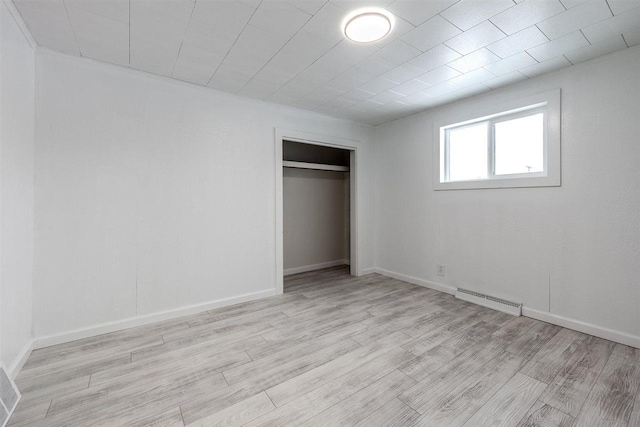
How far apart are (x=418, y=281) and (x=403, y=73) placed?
8.82 feet

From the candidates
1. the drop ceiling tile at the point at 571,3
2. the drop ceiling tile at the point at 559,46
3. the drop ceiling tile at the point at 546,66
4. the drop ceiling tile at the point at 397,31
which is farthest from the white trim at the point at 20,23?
the drop ceiling tile at the point at 546,66

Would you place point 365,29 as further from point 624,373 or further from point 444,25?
point 624,373

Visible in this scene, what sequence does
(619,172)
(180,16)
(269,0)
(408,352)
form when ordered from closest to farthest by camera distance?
(269,0) → (180,16) → (408,352) → (619,172)

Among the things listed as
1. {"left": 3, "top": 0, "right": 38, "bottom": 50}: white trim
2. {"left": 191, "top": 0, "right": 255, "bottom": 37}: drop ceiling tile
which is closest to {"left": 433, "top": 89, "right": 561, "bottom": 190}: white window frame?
{"left": 191, "top": 0, "right": 255, "bottom": 37}: drop ceiling tile

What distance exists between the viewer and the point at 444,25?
1917mm

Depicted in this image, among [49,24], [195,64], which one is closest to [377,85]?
[195,64]

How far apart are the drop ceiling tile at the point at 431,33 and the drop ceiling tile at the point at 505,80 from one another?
1.07m

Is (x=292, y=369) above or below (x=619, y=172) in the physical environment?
below

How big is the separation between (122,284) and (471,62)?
12.4 feet

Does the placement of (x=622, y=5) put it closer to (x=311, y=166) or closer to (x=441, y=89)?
(x=441, y=89)

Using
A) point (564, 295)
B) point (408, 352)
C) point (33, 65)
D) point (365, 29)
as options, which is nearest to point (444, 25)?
point (365, 29)

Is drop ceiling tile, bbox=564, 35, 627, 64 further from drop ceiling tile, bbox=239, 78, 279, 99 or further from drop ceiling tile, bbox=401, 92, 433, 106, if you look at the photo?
drop ceiling tile, bbox=239, 78, 279, 99

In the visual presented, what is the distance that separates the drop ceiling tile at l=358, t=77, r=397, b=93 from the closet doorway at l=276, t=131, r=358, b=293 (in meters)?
1.17

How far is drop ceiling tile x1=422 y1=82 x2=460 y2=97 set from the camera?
9.55 ft
